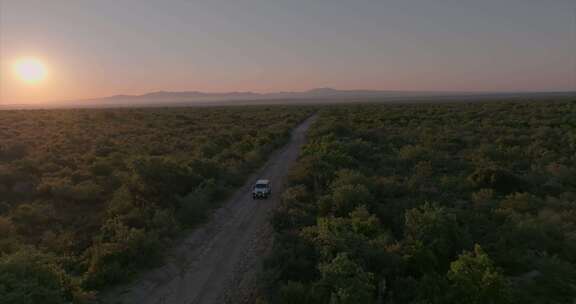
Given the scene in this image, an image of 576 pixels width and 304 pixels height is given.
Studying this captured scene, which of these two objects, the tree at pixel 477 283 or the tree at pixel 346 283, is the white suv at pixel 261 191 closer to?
the tree at pixel 346 283

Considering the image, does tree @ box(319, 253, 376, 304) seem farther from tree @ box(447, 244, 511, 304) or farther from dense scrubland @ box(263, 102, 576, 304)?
tree @ box(447, 244, 511, 304)

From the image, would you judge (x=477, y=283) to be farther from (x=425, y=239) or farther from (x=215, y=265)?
(x=215, y=265)

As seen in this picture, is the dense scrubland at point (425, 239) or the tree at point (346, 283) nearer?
the tree at point (346, 283)

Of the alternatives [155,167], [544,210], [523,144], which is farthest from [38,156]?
[523,144]

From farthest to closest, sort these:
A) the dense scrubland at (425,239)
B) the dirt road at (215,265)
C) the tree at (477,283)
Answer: the dirt road at (215,265) → the dense scrubland at (425,239) → the tree at (477,283)

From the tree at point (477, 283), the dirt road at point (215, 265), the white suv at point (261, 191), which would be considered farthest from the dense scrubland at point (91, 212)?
the tree at point (477, 283)

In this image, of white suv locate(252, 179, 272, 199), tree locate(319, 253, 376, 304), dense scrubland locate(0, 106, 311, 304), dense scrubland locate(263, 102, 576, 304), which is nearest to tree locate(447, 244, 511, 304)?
dense scrubland locate(263, 102, 576, 304)

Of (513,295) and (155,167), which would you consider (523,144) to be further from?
(155,167)

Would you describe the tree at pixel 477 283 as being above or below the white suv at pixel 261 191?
above

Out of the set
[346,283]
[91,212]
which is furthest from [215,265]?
[91,212]

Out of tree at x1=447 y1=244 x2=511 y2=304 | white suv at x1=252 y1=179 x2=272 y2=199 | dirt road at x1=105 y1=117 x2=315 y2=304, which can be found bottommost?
dirt road at x1=105 y1=117 x2=315 y2=304
